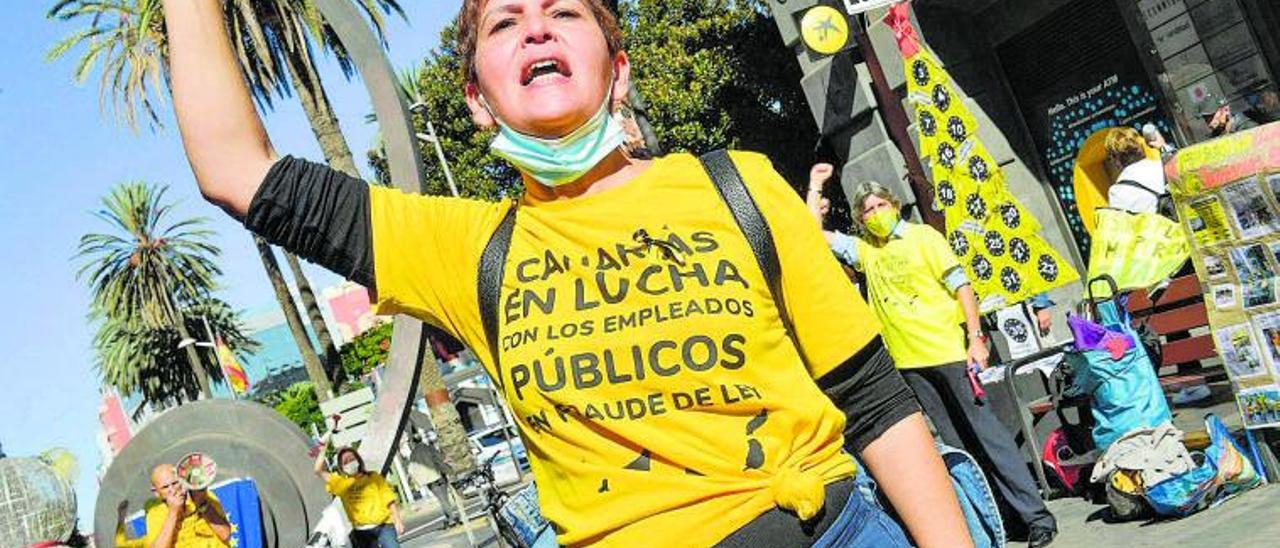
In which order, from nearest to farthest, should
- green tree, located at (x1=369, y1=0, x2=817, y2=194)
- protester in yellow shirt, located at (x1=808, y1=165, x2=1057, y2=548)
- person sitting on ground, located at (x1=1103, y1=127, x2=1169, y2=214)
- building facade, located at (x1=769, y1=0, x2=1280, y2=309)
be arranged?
1. protester in yellow shirt, located at (x1=808, y1=165, x2=1057, y2=548)
2. person sitting on ground, located at (x1=1103, y1=127, x2=1169, y2=214)
3. building facade, located at (x1=769, y1=0, x2=1280, y2=309)
4. green tree, located at (x1=369, y1=0, x2=817, y2=194)

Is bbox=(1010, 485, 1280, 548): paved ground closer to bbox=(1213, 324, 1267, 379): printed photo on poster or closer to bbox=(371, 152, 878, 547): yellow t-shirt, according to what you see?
bbox=(1213, 324, 1267, 379): printed photo on poster

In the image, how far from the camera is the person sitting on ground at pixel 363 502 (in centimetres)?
1032

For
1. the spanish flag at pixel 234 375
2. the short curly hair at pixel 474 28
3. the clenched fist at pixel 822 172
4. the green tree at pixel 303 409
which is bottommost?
the clenched fist at pixel 822 172

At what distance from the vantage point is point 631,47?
3138cm

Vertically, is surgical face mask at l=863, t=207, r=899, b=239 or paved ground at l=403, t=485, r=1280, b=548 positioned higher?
surgical face mask at l=863, t=207, r=899, b=239

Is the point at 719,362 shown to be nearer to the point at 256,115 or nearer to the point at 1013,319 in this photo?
the point at 256,115

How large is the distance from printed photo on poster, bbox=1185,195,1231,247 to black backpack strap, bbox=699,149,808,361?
493 centimetres

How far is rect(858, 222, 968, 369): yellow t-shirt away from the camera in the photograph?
679 centimetres

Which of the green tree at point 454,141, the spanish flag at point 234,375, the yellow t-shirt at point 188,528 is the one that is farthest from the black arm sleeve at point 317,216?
the spanish flag at point 234,375

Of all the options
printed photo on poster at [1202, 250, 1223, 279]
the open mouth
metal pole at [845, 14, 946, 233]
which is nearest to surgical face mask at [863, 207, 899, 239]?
printed photo on poster at [1202, 250, 1223, 279]

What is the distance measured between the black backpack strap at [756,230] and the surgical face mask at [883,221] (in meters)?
5.20

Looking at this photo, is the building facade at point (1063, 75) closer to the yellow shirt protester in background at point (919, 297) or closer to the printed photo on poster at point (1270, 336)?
the printed photo on poster at point (1270, 336)

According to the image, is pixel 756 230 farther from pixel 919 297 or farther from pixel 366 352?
pixel 366 352

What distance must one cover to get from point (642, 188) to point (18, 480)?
6950mm
